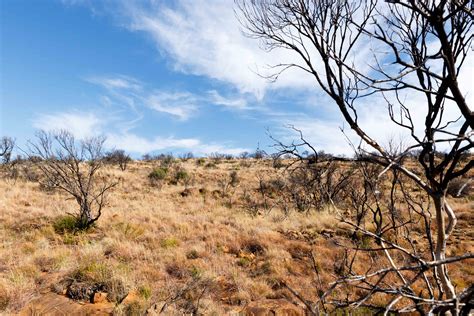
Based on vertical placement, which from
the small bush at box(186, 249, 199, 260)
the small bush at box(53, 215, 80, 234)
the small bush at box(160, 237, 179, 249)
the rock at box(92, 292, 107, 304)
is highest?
the small bush at box(53, 215, 80, 234)

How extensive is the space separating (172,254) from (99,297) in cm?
267

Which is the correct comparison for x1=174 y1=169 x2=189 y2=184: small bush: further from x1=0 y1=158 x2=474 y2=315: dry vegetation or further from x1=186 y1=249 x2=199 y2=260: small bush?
x1=186 y1=249 x2=199 y2=260: small bush

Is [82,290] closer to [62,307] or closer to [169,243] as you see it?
[62,307]

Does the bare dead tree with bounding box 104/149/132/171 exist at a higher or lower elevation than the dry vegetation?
higher

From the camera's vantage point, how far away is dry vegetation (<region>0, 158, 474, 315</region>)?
5609mm

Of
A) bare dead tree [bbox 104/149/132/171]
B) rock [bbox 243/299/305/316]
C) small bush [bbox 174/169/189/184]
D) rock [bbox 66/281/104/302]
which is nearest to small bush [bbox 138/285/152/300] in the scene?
rock [bbox 66/281/104/302]

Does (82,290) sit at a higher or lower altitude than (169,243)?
lower

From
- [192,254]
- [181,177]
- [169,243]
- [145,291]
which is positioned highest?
[181,177]

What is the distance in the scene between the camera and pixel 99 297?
5.36m

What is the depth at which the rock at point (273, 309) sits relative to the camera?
196 inches

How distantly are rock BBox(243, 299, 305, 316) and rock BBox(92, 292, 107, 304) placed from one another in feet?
7.69

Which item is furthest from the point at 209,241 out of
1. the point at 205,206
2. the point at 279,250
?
the point at 205,206

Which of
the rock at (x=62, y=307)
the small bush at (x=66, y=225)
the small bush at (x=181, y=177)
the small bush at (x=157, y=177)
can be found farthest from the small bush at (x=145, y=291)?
the small bush at (x=181, y=177)

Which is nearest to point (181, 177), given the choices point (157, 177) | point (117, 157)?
point (157, 177)
